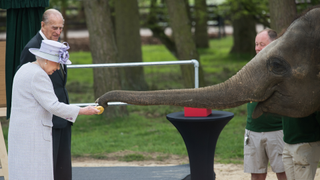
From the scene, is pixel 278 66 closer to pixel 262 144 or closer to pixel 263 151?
pixel 262 144

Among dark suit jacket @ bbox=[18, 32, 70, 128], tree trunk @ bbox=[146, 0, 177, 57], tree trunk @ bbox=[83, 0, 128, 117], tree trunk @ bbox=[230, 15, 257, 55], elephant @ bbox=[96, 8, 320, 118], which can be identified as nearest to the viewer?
elephant @ bbox=[96, 8, 320, 118]

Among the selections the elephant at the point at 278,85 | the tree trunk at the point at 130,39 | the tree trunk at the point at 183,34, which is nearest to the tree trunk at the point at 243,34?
the tree trunk at the point at 130,39

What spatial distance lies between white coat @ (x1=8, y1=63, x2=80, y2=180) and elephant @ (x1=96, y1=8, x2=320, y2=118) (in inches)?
19.2

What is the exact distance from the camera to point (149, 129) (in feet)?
28.2

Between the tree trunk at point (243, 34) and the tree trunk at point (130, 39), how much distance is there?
6910 mm

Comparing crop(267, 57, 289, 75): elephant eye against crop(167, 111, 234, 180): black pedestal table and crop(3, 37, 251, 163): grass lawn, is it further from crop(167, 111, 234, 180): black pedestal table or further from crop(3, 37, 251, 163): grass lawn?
crop(3, 37, 251, 163): grass lawn

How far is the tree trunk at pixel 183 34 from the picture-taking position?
9.94m

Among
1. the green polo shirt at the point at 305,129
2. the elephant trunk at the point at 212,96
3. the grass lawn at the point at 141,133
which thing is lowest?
the grass lawn at the point at 141,133

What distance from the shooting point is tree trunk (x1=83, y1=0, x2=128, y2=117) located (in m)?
9.07

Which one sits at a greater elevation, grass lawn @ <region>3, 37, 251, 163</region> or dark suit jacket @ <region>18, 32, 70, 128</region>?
dark suit jacket @ <region>18, 32, 70, 128</region>

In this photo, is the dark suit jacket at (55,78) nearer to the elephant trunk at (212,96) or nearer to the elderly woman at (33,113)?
the elderly woman at (33,113)

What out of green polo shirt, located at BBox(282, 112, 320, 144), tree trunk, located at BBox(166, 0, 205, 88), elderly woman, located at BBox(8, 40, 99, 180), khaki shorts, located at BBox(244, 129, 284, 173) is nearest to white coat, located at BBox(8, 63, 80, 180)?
elderly woman, located at BBox(8, 40, 99, 180)

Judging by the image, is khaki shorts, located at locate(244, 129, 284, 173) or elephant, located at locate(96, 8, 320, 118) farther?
khaki shorts, located at locate(244, 129, 284, 173)

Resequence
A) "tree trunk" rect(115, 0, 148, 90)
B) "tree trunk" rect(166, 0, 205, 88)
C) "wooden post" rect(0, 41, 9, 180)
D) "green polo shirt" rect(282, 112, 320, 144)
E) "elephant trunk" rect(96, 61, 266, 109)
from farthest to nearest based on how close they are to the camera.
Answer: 1. "tree trunk" rect(115, 0, 148, 90)
2. "tree trunk" rect(166, 0, 205, 88)
3. "wooden post" rect(0, 41, 9, 180)
4. "green polo shirt" rect(282, 112, 320, 144)
5. "elephant trunk" rect(96, 61, 266, 109)
